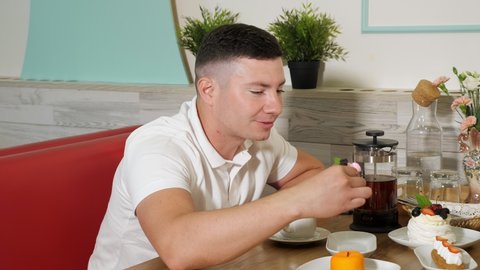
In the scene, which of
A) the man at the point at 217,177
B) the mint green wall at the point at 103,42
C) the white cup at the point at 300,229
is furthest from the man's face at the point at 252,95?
the mint green wall at the point at 103,42

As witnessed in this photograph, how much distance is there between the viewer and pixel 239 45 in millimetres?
1754

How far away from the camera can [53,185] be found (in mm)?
2029

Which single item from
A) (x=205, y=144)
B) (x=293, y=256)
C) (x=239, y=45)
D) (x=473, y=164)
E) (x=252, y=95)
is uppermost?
(x=239, y=45)

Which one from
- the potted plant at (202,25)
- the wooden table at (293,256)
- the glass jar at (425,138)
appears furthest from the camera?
the potted plant at (202,25)

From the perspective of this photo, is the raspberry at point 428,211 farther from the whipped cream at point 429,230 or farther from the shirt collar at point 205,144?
the shirt collar at point 205,144

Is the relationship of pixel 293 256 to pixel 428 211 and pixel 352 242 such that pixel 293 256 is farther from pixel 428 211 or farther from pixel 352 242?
pixel 428 211

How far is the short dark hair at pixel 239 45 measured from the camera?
5.71ft

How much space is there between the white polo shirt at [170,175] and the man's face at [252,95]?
0.37ft

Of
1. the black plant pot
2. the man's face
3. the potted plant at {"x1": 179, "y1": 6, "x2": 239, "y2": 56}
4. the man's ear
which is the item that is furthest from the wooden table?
the potted plant at {"x1": 179, "y1": 6, "x2": 239, "y2": 56}

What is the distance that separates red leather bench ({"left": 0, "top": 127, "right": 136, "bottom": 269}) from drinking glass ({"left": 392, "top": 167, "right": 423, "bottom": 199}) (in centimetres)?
84

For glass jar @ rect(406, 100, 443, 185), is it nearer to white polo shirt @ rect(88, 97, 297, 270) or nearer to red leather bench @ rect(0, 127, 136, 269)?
white polo shirt @ rect(88, 97, 297, 270)

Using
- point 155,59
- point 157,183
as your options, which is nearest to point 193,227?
point 157,183

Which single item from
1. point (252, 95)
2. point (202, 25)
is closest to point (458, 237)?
point (252, 95)

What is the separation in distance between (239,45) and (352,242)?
20.6 inches
